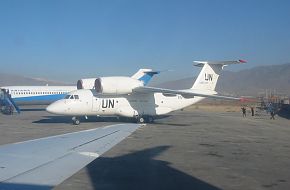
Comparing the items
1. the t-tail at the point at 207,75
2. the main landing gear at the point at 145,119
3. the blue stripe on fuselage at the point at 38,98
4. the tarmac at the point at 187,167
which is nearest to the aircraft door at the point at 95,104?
the main landing gear at the point at 145,119

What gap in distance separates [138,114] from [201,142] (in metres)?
10.8

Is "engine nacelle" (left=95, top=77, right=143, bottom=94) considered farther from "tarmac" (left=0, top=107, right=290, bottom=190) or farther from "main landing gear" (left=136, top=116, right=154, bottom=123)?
"tarmac" (left=0, top=107, right=290, bottom=190)

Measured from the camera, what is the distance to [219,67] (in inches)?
1150

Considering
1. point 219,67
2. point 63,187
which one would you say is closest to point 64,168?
point 63,187

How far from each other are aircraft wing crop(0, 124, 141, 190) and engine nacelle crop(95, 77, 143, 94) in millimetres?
17895

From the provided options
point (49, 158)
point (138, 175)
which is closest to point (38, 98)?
point (138, 175)

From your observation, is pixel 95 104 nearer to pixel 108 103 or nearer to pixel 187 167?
pixel 108 103

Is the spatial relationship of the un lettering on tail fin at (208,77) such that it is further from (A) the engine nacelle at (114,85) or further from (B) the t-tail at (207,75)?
(A) the engine nacelle at (114,85)

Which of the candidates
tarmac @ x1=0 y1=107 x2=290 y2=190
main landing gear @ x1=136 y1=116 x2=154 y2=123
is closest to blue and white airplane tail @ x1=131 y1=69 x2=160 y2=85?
main landing gear @ x1=136 y1=116 x2=154 y2=123

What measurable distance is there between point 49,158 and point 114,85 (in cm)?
2025

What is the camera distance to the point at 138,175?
9.31 m

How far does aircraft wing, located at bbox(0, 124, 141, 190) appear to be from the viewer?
166 inches

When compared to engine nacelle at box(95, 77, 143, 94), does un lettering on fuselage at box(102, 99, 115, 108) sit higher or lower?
lower

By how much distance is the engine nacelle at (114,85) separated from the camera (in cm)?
2531
